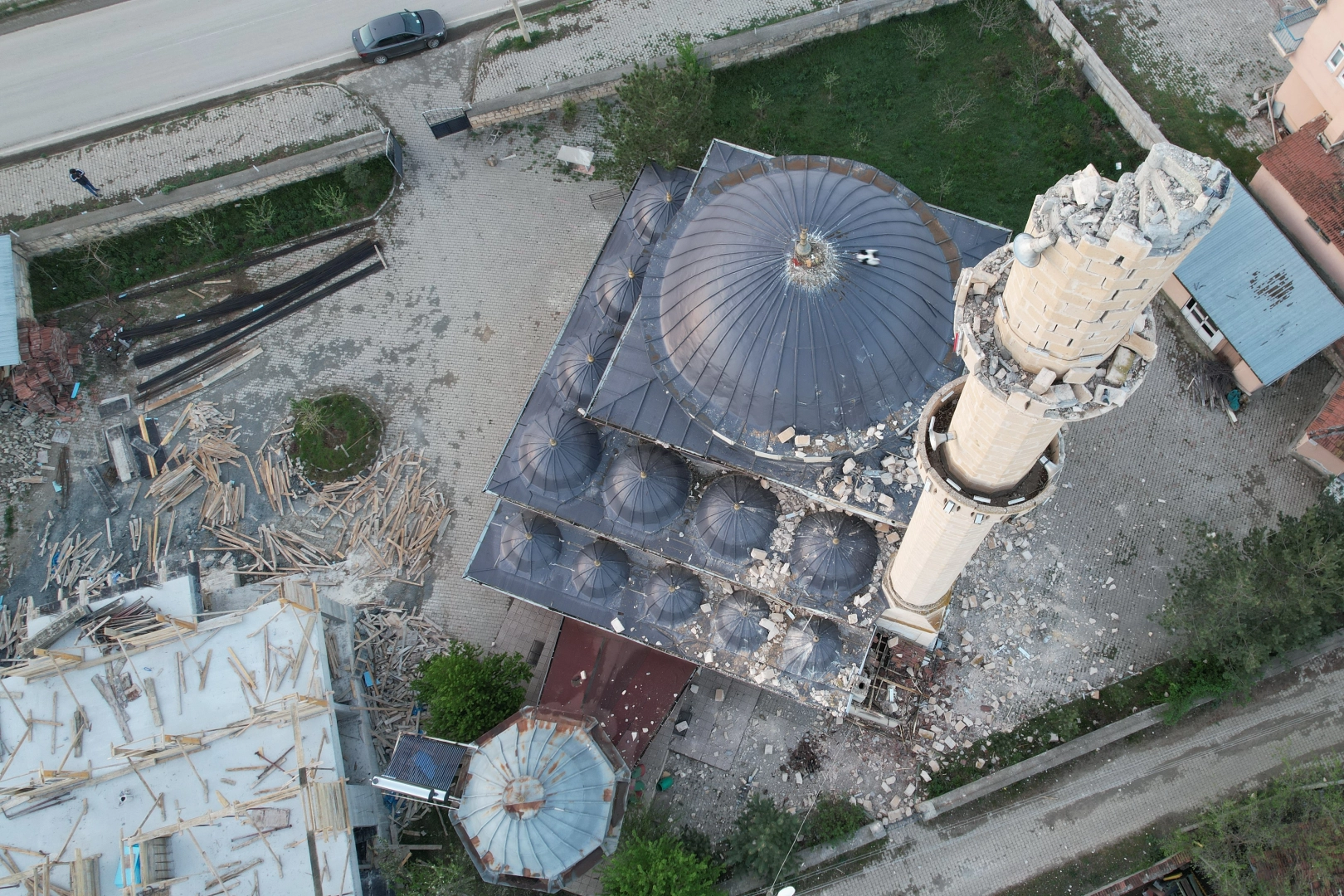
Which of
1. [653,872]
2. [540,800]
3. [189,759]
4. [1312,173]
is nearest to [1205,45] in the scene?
[1312,173]

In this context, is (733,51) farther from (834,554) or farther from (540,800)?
(540,800)

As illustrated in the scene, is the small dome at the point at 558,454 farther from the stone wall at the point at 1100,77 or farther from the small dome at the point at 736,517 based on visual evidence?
the stone wall at the point at 1100,77

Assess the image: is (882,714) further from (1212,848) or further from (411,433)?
(411,433)

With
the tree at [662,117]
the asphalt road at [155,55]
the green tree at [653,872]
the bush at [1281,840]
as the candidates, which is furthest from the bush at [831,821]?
the asphalt road at [155,55]

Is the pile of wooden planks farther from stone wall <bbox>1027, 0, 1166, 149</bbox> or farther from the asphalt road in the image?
stone wall <bbox>1027, 0, 1166, 149</bbox>

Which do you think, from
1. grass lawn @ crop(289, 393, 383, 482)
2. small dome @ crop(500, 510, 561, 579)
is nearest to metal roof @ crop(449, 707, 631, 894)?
small dome @ crop(500, 510, 561, 579)
